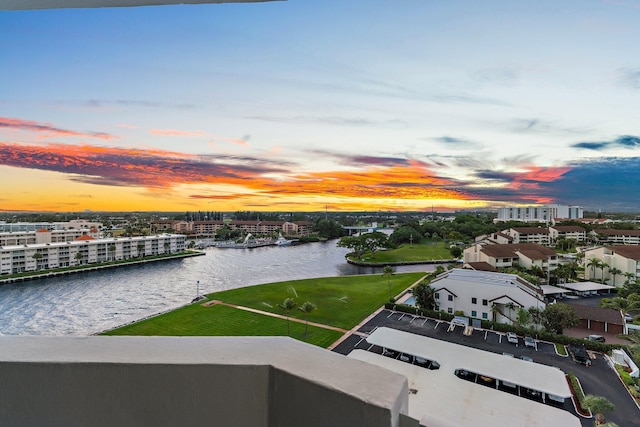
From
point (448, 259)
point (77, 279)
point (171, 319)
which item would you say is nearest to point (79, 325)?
point (171, 319)

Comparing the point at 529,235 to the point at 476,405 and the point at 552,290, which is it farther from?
the point at 476,405

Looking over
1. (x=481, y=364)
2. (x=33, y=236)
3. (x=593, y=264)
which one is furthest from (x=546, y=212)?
(x=33, y=236)

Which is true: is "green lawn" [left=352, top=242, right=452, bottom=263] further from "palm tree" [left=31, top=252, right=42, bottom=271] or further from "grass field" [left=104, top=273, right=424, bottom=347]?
"palm tree" [left=31, top=252, right=42, bottom=271]

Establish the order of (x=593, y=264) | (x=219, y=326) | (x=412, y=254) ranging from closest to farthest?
(x=219, y=326) < (x=593, y=264) < (x=412, y=254)

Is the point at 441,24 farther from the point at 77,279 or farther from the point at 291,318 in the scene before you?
the point at 77,279

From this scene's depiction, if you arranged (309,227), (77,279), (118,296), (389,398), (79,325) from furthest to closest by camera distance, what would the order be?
1. (309,227)
2. (77,279)
3. (118,296)
4. (79,325)
5. (389,398)

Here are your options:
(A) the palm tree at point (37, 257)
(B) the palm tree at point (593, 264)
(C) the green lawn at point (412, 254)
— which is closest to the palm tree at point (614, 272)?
(B) the palm tree at point (593, 264)
